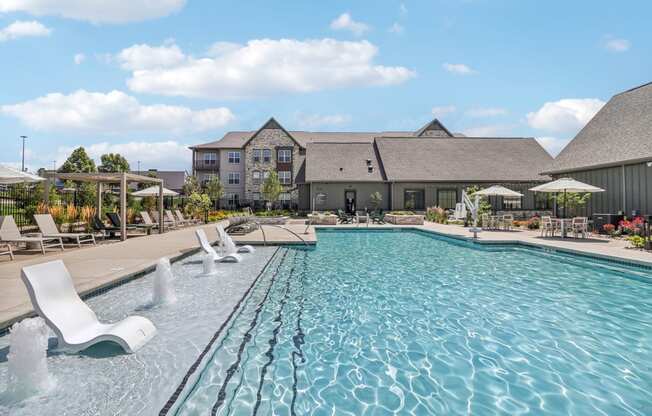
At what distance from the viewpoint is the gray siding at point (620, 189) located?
50.5ft

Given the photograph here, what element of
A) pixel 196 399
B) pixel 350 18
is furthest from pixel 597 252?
pixel 196 399

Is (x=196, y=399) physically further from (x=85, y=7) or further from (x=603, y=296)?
(x=85, y=7)

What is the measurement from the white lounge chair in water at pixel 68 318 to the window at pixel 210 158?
4274 cm

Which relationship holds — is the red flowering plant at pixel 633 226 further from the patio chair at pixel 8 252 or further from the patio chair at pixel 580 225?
the patio chair at pixel 8 252

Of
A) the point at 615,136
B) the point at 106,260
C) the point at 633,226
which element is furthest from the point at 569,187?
the point at 106,260

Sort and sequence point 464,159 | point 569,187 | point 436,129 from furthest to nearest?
point 436,129 → point 464,159 → point 569,187

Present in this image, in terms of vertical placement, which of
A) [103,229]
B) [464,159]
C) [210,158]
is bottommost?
[103,229]

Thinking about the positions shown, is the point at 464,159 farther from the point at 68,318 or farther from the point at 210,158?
the point at 68,318

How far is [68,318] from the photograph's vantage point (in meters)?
4.25

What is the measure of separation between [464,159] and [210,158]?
96.9ft

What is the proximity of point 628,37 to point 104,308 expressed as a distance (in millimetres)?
17832

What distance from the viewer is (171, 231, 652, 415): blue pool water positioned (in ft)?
11.1

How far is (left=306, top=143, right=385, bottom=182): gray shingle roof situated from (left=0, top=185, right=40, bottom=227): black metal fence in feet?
57.4

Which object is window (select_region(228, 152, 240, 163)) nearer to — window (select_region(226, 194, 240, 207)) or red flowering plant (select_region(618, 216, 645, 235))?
window (select_region(226, 194, 240, 207))
